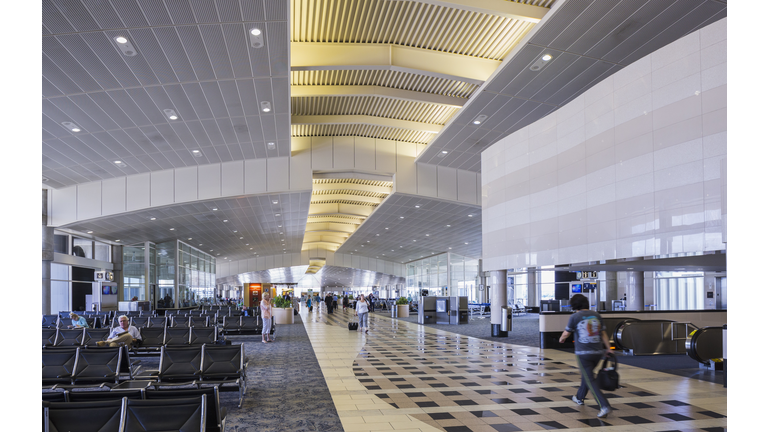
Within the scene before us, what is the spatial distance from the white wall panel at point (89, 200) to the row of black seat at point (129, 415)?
1907 cm

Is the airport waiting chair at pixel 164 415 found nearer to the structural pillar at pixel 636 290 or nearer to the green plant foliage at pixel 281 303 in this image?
the structural pillar at pixel 636 290

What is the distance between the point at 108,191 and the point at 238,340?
28.4ft

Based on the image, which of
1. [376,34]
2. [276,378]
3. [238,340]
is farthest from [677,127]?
[238,340]

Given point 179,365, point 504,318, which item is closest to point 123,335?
point 179,365

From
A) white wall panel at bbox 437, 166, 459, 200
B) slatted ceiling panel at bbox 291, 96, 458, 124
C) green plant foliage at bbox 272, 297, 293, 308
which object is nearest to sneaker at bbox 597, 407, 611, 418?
slatted ceiling panel at bbox 291, 96, 458, 124

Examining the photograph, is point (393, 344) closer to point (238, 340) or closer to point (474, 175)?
point (238, 340)

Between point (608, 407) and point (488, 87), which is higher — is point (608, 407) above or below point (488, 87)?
below

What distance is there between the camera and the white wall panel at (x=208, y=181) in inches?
816

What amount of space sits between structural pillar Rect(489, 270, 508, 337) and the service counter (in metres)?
3.04

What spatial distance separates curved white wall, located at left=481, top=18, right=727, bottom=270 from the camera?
8.81 metres

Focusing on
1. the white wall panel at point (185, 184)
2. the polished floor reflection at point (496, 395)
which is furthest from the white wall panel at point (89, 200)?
the polished floor reflection at point (496, 395)

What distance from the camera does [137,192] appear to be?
20.7m

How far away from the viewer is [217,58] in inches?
445

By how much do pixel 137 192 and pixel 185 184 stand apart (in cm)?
194
